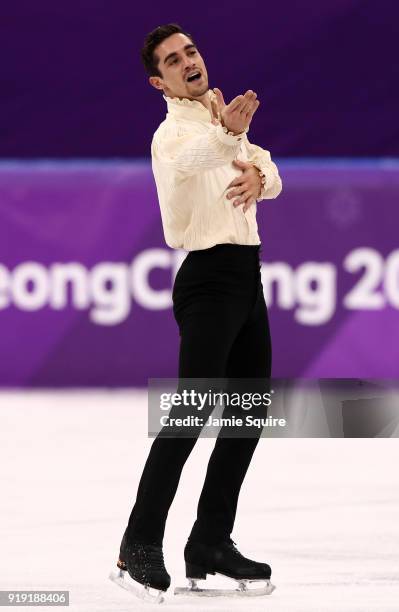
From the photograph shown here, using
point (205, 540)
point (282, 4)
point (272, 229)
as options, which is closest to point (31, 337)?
point (272, 229)

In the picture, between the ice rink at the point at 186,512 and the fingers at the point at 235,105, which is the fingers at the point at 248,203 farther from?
the ice rink at the point at 186,512

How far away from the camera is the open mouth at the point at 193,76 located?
11.0 ft

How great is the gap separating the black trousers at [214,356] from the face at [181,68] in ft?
1.32

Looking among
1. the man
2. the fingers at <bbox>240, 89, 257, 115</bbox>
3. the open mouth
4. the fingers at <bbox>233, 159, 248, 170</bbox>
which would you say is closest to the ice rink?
the man

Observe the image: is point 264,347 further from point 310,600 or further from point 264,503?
point 264,503

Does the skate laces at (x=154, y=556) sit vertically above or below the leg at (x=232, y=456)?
below

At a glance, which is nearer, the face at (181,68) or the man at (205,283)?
the man at (205,283)

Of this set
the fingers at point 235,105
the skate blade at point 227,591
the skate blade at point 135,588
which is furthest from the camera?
the skate blade at point 227,591

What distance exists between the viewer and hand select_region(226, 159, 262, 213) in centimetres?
327

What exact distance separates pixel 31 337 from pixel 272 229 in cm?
138

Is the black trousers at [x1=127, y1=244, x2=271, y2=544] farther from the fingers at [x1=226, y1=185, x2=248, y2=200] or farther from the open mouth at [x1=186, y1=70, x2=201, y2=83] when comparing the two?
the open mouth at [x1=186, y1=70, x2=201, y2=83]

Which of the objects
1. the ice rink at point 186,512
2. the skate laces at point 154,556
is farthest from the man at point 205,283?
the ice rink at point 186,512

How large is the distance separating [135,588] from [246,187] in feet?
3.30

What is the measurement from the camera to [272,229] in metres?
7.07
